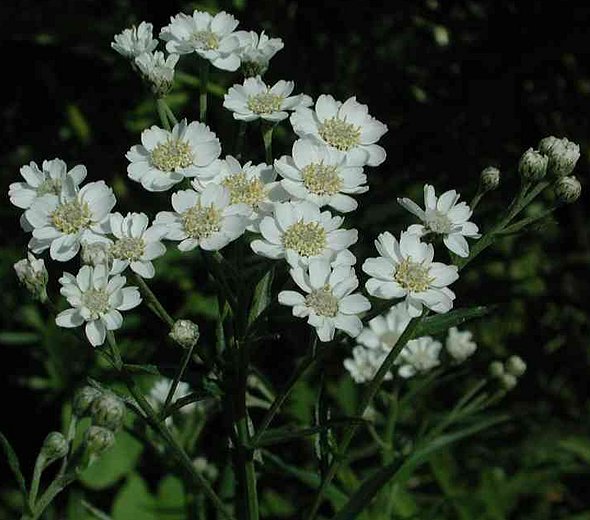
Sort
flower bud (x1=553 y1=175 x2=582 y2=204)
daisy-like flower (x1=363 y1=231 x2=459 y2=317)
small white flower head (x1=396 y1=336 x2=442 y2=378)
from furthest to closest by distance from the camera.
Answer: small white flower head (x1=396 y1=336 x2=442 y2=378) < flower bud (x1=553 y1=175 x2=582 y2=204) < daisy-like flower (x1=363 y1=231 x2=459 y2=317)

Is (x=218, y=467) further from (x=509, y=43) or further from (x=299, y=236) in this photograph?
(x=509, y=43)

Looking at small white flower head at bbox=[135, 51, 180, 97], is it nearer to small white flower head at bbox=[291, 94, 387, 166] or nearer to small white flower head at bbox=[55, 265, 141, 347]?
small white flower head at bbox=[291, 94, 387, 166]

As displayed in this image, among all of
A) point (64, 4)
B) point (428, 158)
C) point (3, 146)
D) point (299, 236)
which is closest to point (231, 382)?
point (299, 236)

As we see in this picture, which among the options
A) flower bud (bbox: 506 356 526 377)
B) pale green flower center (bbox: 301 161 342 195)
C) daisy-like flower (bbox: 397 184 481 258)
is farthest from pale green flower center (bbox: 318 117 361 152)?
flower bud (bbox: 506 356 526 377)

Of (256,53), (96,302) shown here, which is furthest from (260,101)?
(96,302)

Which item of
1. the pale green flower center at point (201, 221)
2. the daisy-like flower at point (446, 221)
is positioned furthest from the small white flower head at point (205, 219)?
the daisy-like flower at point (446, 221)

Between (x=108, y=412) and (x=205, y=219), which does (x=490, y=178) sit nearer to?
(x=205, y=219)

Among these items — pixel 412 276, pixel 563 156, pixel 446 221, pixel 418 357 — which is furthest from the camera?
pixel 418 357

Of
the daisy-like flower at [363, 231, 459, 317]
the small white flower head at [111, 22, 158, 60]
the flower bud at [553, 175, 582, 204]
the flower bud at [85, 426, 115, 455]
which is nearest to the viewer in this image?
the flower bud at [85, 426, 115, 455]
